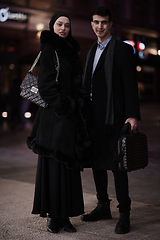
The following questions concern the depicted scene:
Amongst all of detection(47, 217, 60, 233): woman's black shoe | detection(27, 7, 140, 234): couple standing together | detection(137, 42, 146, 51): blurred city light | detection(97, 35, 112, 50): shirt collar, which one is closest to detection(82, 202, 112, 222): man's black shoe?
detection(27, 7, 140, 234): couple standing together

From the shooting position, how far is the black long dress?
3750 millimetres

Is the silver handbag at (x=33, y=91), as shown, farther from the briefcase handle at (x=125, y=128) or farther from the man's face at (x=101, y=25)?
the briefcase handle at (x=125, y=128)

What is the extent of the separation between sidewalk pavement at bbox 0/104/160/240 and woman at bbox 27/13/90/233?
216 millimetres

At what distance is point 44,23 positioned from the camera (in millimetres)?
24281

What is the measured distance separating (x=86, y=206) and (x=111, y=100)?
4.98 ft

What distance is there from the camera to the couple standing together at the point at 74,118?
3.78m

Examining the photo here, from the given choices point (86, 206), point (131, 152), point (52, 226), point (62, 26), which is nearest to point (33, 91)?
point (62, 26)

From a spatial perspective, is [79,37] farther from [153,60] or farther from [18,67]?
[153,60]

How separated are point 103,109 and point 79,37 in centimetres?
2238

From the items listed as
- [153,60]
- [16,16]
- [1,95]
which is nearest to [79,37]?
[16,16]

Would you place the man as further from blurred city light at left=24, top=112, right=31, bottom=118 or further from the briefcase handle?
blurred city light at left=24, top=112, right=31, bottom=118

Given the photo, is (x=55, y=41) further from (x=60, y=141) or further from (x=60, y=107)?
(x=60, y=141)

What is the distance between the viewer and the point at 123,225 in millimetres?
3822

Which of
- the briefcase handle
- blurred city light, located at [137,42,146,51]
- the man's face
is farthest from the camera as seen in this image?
blurred city light, located at [137,42,146,51]
